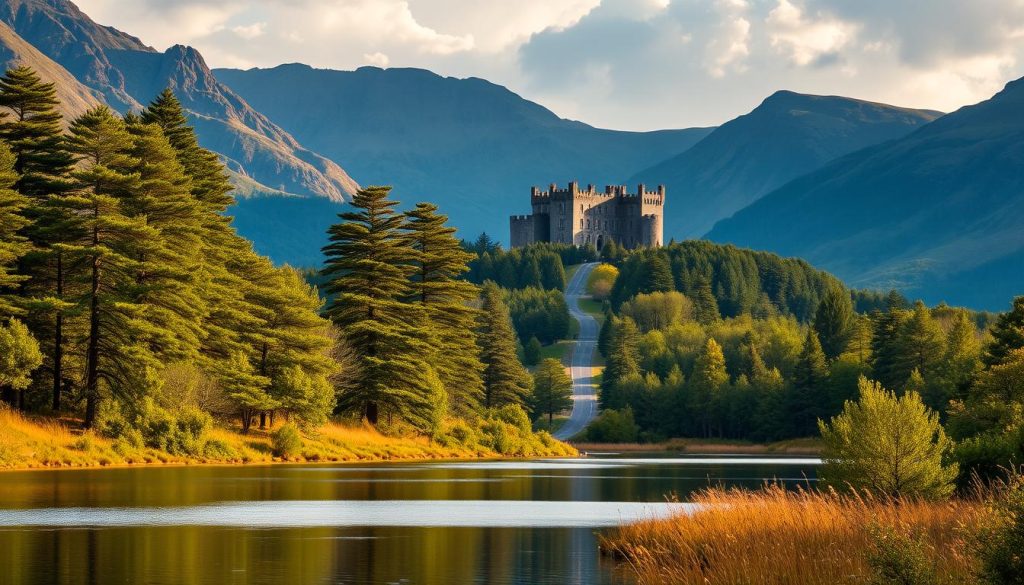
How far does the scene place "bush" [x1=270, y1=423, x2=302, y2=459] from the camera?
266ft

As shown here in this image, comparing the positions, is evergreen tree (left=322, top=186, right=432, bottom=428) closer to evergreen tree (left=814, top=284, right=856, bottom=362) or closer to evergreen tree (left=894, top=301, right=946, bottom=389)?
evergreen tree (left=894, top=301, right=946, bottom=389)

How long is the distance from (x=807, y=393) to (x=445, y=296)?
52041 millimetres

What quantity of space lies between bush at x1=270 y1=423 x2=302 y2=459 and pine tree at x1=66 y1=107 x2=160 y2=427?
1119 centimetres

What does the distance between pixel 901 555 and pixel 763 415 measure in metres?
130

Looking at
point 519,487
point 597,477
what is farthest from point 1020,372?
point 519,487

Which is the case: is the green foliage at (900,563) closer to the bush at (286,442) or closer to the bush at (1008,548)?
the bush at (1008,548)

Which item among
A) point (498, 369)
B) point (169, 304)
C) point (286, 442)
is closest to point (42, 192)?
point (169, 304)

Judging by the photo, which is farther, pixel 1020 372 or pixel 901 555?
pixel 1020 372

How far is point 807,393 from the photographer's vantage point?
468ft

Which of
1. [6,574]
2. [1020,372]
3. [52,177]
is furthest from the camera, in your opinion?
[52,177]

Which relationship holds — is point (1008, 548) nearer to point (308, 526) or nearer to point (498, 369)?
point (308, 526)

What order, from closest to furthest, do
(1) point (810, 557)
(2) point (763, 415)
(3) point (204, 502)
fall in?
1. (1) point (810, 557)
2. (3) point (204, 502)
3. (2) point (763, 415)

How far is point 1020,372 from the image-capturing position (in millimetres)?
67250

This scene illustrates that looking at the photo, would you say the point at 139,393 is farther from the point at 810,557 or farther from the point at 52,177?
the point at 810,557
